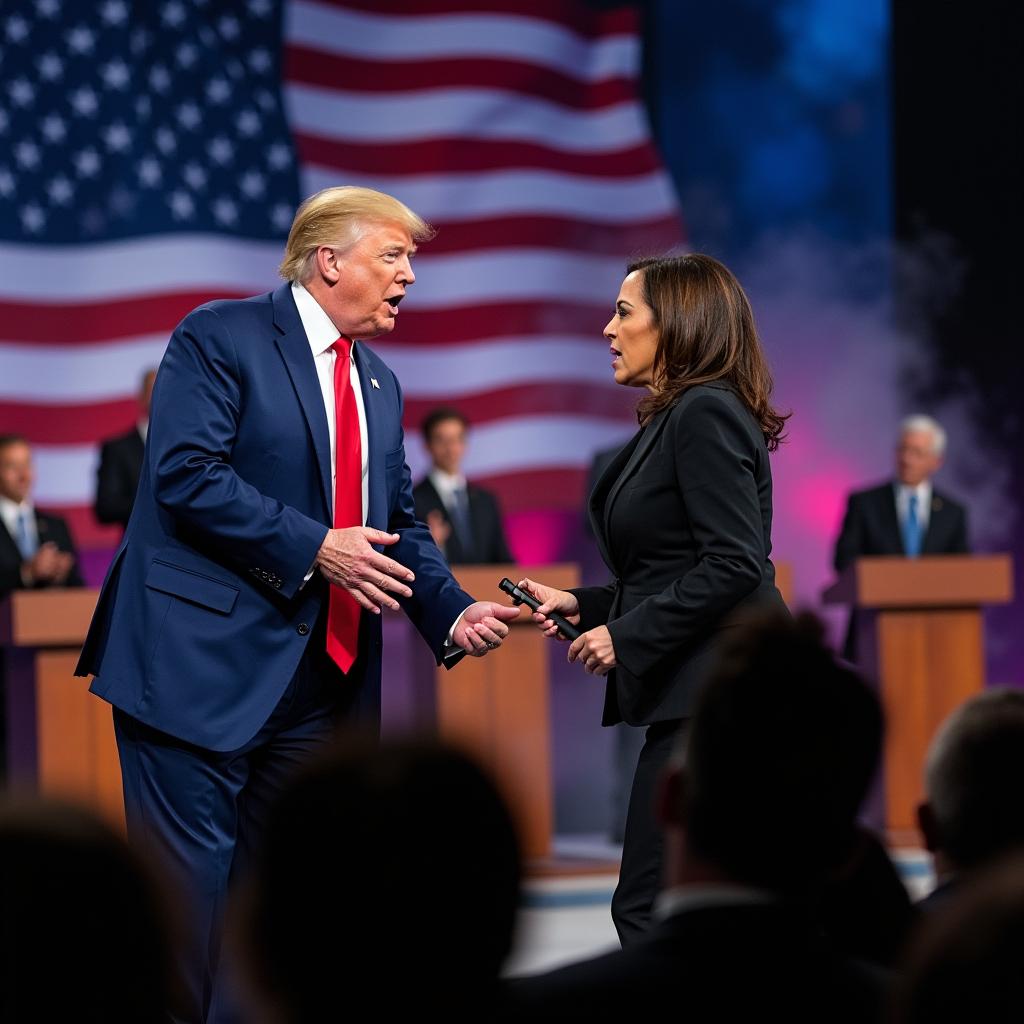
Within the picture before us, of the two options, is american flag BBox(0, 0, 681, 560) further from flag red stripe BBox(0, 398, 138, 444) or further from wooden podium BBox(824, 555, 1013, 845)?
wooden podium BBox(824, 555, 1013, 845)

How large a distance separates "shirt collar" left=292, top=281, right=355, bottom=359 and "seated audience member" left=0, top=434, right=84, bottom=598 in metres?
3.69

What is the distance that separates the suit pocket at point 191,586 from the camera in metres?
2.96

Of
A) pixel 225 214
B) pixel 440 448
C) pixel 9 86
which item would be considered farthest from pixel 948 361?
pixel 9 86

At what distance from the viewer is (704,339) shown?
2.95 m

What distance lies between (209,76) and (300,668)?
18.7 feet

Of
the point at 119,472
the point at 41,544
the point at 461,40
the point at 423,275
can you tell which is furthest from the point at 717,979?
the point at 461,40

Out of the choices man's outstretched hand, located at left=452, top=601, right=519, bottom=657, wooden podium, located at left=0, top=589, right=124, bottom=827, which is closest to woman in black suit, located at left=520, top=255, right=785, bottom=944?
man's outstretched hand, located at left=452, top=601, right=519, bottom=657

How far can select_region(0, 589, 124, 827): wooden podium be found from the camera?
5959 mm

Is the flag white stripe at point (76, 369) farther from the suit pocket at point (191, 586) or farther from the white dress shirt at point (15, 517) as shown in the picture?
the suit pocket at point (191, 586)

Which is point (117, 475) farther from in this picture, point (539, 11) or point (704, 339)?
point (704, 339)

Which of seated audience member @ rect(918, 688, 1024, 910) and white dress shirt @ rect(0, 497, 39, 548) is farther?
white dress shirt @ rect(0, 497, 39, 548)

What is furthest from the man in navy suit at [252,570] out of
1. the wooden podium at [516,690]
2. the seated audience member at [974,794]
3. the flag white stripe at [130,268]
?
the flag white stripe at [130,268]

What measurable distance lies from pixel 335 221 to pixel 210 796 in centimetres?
110

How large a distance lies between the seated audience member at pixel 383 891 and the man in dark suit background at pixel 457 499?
633 cm
